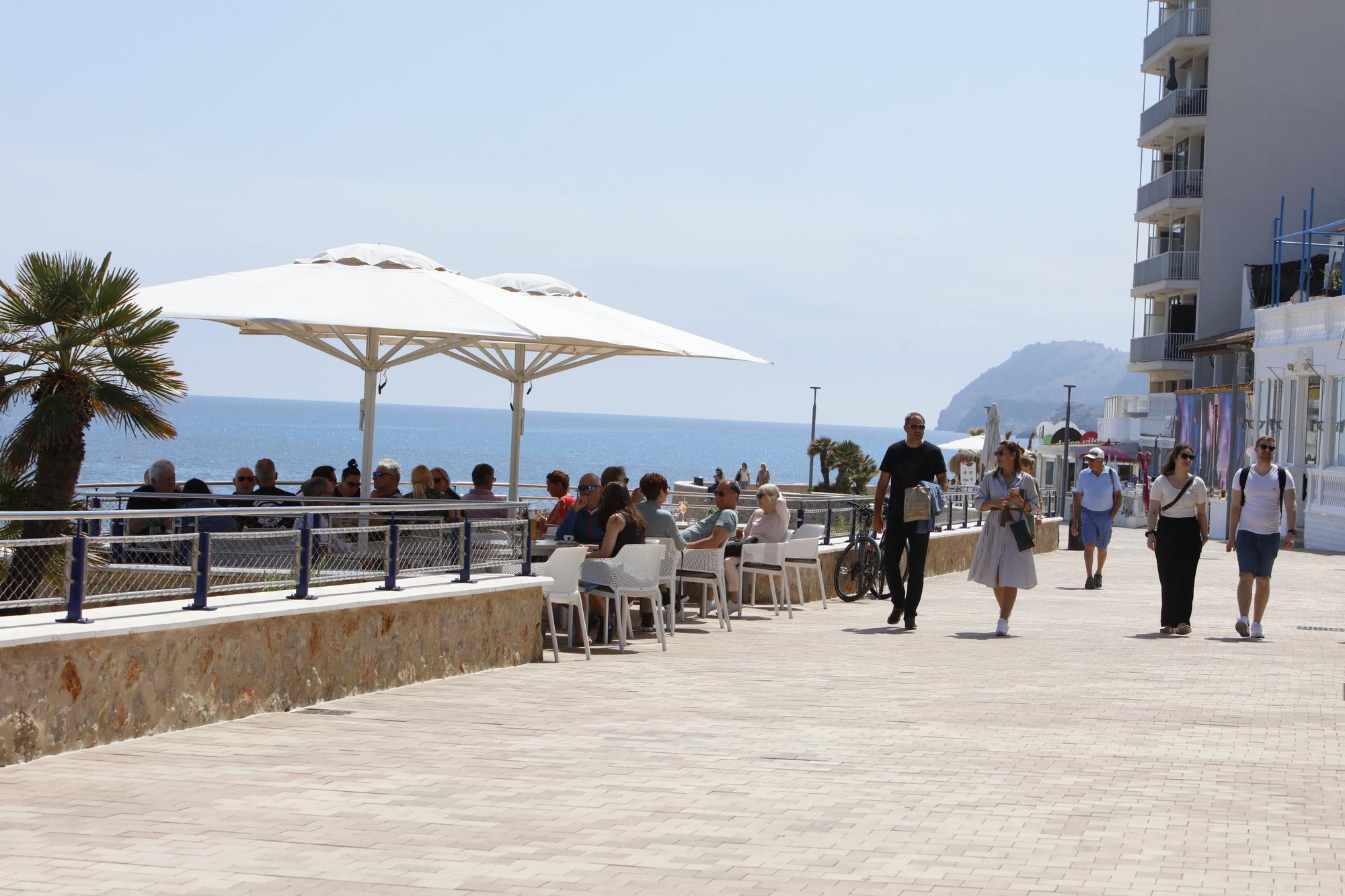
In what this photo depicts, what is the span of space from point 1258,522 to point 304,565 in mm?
8118

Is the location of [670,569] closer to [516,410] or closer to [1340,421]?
[516,410]

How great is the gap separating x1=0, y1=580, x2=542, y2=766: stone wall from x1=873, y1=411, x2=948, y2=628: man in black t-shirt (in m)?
4.04

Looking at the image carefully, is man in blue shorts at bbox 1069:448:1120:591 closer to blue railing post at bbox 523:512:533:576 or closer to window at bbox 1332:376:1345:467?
blue railing post at bbox 523:512:533:576

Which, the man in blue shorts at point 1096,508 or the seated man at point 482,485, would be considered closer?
the seated man at point 482,485

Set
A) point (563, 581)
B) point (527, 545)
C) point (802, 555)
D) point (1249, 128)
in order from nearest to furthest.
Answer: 1. point (527, 545)
2. point (563, 581)
3. point (802, 555)
4. point (1249, 128)

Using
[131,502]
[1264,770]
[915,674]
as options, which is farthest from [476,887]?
[131,502]

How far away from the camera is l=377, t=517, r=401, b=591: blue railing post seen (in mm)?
9820

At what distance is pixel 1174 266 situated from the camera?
59.4 metres

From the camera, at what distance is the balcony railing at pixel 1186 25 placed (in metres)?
58.1

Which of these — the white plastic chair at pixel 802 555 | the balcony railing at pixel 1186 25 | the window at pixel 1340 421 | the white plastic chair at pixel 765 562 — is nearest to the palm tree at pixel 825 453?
the balcony railing at pixel 1186 25

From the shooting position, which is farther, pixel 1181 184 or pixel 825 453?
pixel 825 453

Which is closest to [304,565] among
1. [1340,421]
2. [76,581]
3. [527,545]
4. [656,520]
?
[76,581]

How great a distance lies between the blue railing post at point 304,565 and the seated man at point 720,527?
5.57 meters

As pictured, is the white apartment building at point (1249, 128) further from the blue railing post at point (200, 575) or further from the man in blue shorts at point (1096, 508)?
the blue railing post at point (200, 575)
